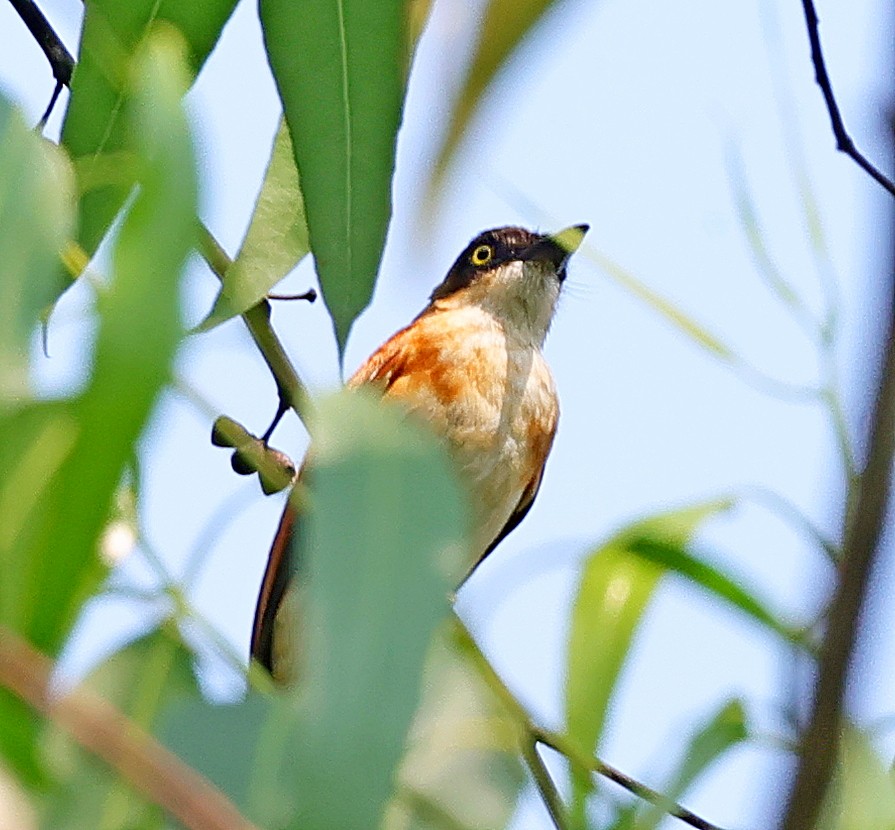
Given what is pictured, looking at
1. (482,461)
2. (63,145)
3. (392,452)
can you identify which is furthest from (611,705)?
(482,461)

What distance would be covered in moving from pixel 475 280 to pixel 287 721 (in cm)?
346

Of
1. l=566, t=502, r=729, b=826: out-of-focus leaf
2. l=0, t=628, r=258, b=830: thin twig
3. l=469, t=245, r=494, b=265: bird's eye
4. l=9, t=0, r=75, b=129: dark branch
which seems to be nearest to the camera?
l=0, t=628, r=258, b=830: thin twig

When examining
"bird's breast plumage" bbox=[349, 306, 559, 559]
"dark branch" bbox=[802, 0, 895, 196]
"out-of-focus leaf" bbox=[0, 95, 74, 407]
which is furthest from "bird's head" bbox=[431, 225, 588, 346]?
"out-of-focus leaf" bbox=[0, 95, 74, 407]

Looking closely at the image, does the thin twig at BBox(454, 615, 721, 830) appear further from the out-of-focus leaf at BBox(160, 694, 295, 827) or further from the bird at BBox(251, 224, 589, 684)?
the bird at BBox(251, 224, 589, 684)

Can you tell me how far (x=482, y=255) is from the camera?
5039 mm

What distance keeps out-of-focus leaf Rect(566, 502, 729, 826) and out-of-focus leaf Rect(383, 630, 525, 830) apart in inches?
6.5

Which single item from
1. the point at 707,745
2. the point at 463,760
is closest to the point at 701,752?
the point at 707,745

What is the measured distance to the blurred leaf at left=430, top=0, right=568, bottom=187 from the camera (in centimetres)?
201

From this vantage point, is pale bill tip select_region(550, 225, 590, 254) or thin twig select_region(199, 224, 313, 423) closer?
thin twig select_region(199, 224, 313, 423)

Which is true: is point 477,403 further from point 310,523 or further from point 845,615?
point 845,615

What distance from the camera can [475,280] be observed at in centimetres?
492

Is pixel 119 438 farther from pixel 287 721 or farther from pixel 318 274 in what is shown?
pixel 318 274

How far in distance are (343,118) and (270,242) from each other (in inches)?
11.6

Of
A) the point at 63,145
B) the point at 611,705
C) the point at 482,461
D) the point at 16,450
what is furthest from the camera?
the point at 482,461
